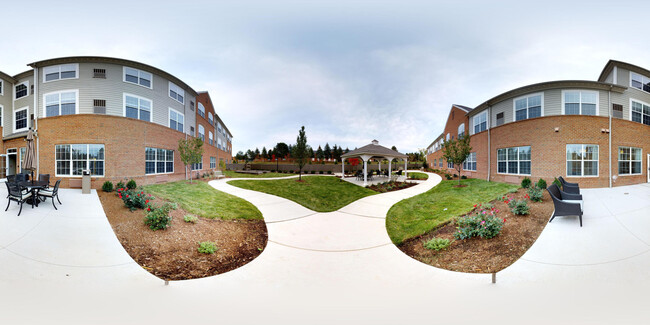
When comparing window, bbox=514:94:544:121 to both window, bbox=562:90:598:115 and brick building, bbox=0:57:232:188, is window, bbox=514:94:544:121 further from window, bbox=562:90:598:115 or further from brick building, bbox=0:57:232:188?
brick building, bbox=0:57:232:188

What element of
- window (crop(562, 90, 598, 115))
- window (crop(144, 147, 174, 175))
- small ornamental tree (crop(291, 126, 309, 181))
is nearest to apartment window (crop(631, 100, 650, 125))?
window (crop(562, 90, 598, 115))

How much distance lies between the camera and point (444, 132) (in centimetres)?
2322

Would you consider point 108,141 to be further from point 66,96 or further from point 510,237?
point 510,237

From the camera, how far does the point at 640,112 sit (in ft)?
32.8

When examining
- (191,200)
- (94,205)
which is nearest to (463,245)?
(191,200)

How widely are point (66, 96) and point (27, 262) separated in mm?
9451

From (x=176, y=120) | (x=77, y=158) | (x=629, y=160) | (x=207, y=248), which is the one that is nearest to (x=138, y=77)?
(x=176, y=120)

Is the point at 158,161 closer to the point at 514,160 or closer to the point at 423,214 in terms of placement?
the point at 423,214

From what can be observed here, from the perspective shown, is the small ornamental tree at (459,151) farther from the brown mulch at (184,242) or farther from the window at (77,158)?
the window at (77,158)

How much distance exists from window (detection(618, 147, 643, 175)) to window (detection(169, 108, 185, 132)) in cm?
2137

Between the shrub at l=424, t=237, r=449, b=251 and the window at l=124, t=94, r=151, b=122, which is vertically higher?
the window at l=124, t=94, r=151, b=122

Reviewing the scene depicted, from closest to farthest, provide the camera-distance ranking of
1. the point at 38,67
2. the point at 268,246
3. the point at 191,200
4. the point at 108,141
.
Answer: the point at 268,246 → the point at 191,200 → the point at 108,141 → the point at 38,67

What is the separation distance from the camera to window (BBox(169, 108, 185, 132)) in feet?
40.4

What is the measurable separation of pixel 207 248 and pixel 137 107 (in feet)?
32.0
